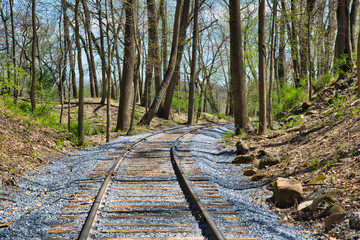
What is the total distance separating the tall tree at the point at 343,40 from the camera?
1310 centimetres

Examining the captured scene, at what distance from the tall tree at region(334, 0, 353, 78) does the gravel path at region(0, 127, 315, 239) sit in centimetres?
762

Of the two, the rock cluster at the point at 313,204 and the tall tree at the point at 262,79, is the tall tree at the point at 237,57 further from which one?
the rock cluster at the point at 313,204

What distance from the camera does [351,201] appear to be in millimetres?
4582

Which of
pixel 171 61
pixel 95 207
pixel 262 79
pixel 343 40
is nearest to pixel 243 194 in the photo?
pixel 95 207

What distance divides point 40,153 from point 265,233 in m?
8.28

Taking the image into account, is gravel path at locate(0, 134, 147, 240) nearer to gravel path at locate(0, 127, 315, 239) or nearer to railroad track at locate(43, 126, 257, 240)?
gravel path at locate(0, 127, 315, 239)

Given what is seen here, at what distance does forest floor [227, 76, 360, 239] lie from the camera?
15.5ft

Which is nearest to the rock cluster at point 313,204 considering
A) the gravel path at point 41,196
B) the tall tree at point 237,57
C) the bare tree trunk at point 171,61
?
the gravel path at point 41,196

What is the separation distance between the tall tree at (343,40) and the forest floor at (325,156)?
1368 mm

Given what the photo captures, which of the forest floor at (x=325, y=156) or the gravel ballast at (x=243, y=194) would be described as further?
the forest floor at (x=325, y=156)

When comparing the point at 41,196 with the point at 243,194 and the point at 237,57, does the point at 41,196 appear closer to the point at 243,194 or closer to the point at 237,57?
the point at 243,194

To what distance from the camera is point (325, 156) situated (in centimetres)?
682

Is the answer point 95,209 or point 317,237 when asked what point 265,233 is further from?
point 95,209

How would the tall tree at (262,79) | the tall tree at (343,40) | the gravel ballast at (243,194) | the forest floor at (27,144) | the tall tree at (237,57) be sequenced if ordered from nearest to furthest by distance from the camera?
1. the gravel ballast at (243,194)
2. the forest floor at (27,144)
3. the tall tree at (262,79)
4. the tall tree at (343,40)
5. the tall tree at (237,57)
